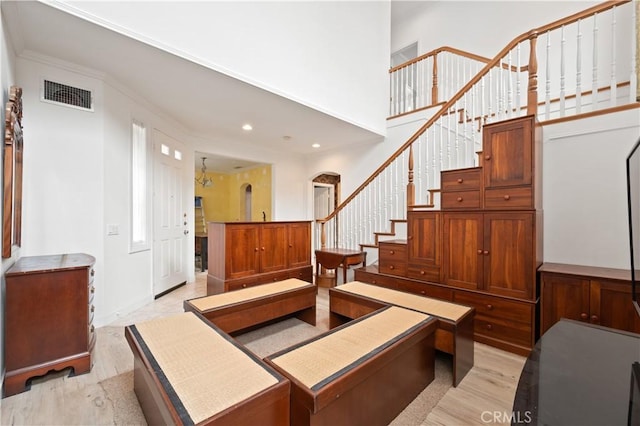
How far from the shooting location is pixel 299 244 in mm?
4480

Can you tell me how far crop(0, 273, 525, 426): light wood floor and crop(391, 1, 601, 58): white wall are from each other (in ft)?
17.4

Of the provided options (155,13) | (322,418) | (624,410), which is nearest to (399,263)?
(322,418)

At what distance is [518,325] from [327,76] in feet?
12.7

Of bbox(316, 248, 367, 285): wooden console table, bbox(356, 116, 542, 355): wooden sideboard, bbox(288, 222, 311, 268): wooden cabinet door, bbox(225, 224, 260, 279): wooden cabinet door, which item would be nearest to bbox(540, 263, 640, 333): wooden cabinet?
bbox(356, 116, 542, 355): wooden sideboard

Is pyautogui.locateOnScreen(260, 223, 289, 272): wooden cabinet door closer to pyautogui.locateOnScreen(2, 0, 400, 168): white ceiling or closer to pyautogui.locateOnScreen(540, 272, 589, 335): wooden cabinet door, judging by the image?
pyautogui.locateOnScreen(2, 0, 400, 168): white ceiling

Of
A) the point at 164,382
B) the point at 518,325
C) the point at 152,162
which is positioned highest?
the point at 152,162

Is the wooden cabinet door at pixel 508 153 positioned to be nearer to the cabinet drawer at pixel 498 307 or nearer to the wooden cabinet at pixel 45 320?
the cabinet drawer at pixel 498 307

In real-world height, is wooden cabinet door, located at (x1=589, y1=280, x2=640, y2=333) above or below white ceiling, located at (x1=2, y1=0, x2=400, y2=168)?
below

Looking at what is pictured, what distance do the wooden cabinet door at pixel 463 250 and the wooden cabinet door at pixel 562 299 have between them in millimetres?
522

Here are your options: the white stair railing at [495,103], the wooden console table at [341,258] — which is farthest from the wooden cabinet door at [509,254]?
the wooden console table at [341,258]

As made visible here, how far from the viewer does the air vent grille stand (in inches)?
105

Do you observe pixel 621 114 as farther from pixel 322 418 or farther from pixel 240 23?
pixel 240 23

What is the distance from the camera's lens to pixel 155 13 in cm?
241

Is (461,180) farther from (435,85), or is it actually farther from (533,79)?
(435,85)
